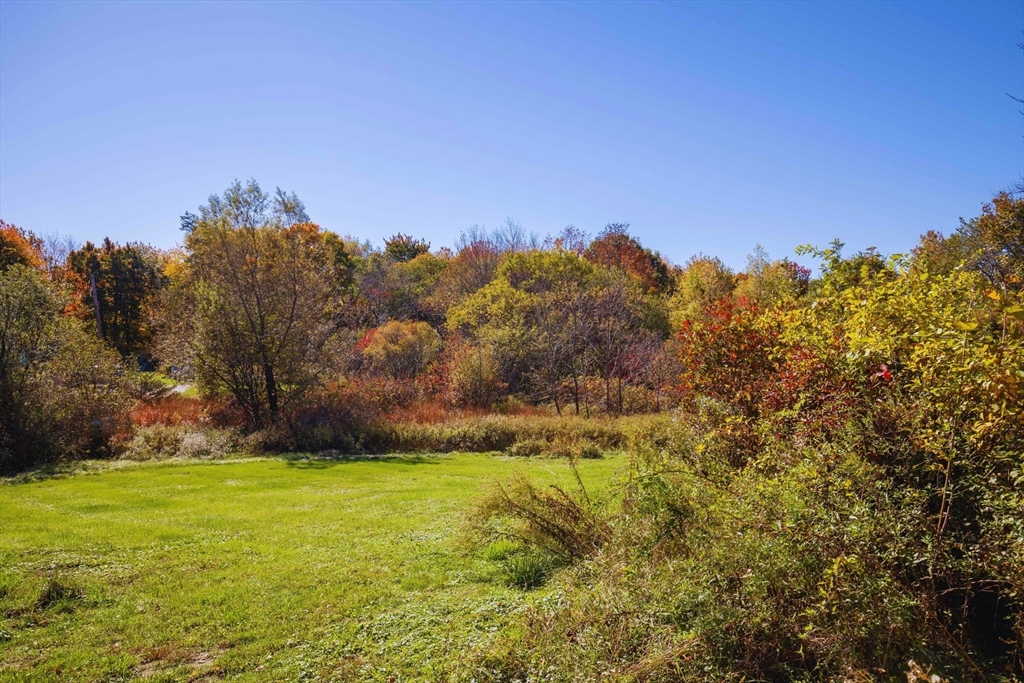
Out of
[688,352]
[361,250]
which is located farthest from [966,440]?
[361,250]

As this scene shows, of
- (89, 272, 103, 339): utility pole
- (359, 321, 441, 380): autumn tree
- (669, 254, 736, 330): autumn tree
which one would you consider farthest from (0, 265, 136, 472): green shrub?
(669, 254, 736, 330): autumn tree

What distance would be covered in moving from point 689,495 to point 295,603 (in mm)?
4626

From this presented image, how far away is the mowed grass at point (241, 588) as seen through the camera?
532cm

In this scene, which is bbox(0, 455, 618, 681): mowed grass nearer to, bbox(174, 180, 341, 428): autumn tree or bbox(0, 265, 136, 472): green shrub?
bbox(0, 265, 136, 472): green shrub

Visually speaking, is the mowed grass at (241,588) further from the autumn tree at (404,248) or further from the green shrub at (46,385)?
the autumn tree at (404,248)

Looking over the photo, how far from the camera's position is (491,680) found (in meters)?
4.54

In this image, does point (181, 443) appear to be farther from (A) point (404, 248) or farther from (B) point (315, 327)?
(A) point (404, 248)

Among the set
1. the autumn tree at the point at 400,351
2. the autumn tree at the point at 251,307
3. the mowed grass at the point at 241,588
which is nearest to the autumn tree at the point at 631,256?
the autumn tree at the point at 400,351

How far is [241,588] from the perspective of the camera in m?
7.05

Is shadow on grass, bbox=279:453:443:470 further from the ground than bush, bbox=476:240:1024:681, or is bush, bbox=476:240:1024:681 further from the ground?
bush, bbox=476:240:1024:681

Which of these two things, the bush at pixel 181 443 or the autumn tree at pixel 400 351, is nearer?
the bush at pixel 181 443

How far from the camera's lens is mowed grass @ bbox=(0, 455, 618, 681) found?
210 inches

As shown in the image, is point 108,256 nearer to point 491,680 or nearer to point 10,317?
point 10,317

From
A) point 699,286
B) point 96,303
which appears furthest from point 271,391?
point 699,286
